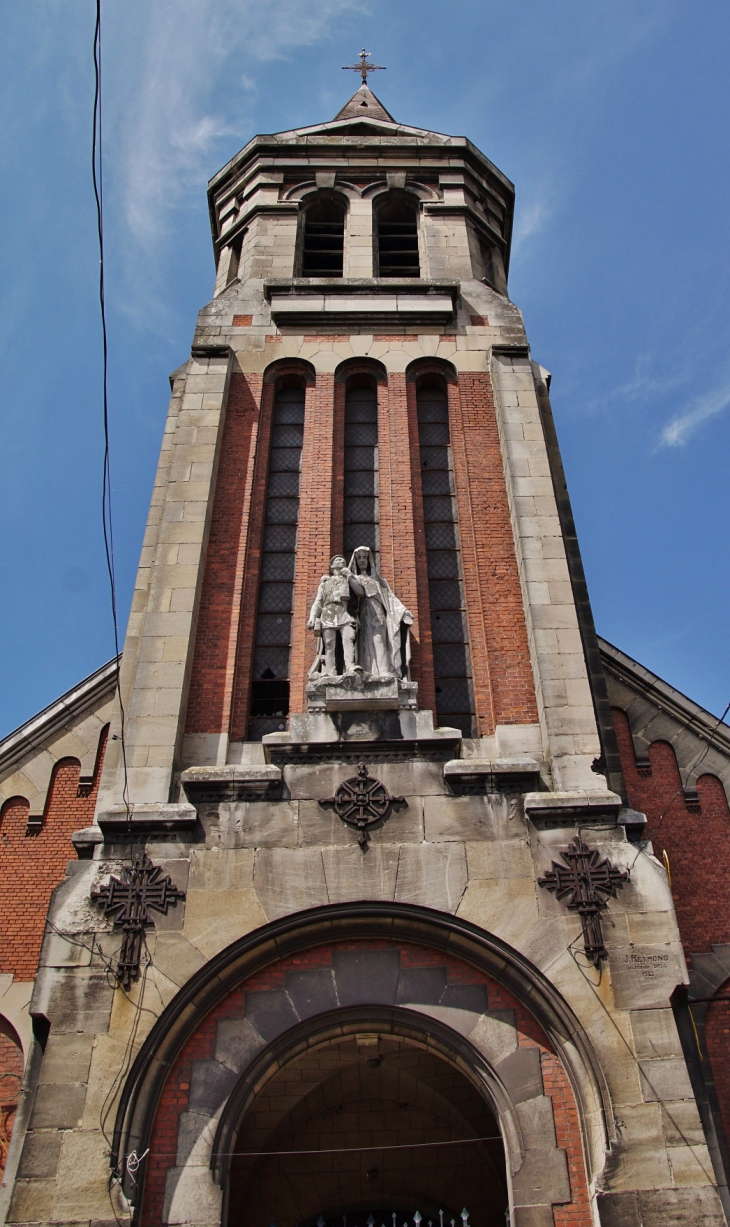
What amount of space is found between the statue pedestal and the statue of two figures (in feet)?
0.05

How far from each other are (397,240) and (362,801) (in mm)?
11836

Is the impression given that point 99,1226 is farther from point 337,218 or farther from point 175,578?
point 337,218

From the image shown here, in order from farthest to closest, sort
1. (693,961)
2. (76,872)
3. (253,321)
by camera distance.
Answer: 1. (253,321)
2. (693,961)
3. (76,872)

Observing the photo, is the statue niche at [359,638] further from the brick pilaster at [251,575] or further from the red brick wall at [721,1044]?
the red brick wall at [721,1044]

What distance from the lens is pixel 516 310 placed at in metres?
16.0

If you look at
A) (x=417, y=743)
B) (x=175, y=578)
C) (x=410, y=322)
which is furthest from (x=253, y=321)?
(x=417, y=743)

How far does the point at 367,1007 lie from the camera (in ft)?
30.1

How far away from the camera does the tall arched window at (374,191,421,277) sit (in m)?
17.8

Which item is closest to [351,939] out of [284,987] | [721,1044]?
[284,987]

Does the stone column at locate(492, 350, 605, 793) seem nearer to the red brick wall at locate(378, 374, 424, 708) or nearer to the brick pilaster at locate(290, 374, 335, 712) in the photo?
the red brick wall at locate(378, 374, 424, 708)

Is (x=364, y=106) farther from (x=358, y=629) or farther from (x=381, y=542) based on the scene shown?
(x=358, y=629)

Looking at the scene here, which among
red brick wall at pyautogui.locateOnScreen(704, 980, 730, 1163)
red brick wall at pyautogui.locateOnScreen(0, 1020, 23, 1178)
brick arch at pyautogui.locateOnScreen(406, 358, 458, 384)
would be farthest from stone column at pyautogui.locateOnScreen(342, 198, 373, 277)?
red brick wall at pyautogui.locateOnScreen(0, 1020, 23, 1178)

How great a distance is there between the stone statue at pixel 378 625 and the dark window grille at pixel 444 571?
0.79 m

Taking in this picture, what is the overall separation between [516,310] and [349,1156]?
11898 mm
